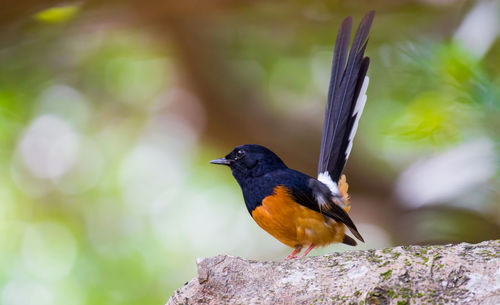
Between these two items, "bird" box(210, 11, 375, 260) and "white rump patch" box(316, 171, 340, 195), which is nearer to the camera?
"bird" box(210, 11, 375, 260)

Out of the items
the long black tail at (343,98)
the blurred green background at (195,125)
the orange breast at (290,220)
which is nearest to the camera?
the orange breast at (290,220)

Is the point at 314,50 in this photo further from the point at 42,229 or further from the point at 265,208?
the point at 42,229

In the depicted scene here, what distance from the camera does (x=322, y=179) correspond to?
3783 millimetres

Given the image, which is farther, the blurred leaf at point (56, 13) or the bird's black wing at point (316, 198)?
the blurred leaf at point (56, 13)

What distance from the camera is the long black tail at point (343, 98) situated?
3.50 m

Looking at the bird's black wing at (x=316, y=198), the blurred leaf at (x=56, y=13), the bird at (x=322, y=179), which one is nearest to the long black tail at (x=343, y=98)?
the bird at (x=322, y=179)

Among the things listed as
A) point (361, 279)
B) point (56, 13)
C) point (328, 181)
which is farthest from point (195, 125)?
point (361, 279)

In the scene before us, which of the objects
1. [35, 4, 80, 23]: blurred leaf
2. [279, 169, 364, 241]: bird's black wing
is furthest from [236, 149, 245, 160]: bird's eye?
[35, 4, 80, 23]: blurred leaf

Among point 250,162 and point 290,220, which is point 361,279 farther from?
point 250,162

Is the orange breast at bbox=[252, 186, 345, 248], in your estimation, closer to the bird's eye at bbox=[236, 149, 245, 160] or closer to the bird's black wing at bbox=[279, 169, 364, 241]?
the bird's black wing at bbox=[279, 169, 364, 241]

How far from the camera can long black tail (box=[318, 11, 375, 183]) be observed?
138 inches

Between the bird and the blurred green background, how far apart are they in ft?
1.35

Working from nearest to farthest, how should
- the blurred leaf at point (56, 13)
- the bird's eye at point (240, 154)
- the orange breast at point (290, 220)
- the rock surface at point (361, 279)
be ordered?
the rock surface at point (361, 279)
the orange breast at point (290, 220)
the bird's eye at point (240, 154)
the blurred leaf at point (56, 13)

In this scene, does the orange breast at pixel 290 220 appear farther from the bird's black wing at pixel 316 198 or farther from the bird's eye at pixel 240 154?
the bird's eye at pixel 240 154
